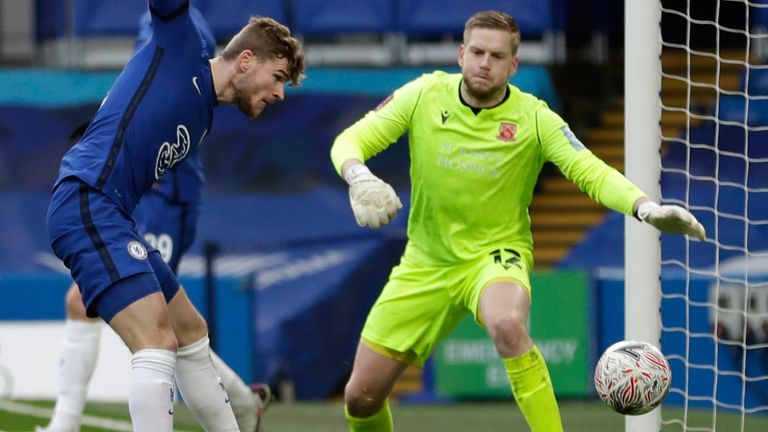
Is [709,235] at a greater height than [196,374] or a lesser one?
lesser

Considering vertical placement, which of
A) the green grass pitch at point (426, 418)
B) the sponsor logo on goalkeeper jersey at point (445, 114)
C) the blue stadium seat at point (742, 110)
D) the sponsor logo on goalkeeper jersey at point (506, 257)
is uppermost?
the sponsor logo on goalkeeper jersey at point (445, 114)

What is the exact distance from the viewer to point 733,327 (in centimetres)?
1026

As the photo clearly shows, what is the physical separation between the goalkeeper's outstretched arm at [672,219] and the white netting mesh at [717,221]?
146 centimetres

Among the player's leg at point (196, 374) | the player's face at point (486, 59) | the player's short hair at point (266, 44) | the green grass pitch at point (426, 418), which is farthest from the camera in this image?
the green grass pitch at point (426, 418)

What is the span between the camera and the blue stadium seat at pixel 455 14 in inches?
577

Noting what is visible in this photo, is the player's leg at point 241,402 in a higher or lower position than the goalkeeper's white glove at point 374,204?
lower

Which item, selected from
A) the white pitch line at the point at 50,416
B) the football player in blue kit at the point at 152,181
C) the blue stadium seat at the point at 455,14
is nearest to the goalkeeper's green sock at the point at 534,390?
the football player in blue kit at the point at 152,181

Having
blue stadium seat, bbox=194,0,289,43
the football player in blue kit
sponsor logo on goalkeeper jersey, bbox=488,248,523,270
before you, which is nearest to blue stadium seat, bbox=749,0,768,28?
blue stadium seat, bbox=194,0,289,43

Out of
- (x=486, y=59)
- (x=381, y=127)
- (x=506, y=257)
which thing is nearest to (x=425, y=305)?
(x=506, y=257)

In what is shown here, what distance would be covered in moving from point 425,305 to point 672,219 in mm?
1248

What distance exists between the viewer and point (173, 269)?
23.6ft

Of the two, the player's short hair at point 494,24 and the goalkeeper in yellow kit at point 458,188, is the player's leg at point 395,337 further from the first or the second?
the player's short hair at point 494,24

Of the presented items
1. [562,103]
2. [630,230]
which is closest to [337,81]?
[562,103]

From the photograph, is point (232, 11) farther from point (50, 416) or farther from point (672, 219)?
point (672, 219)
